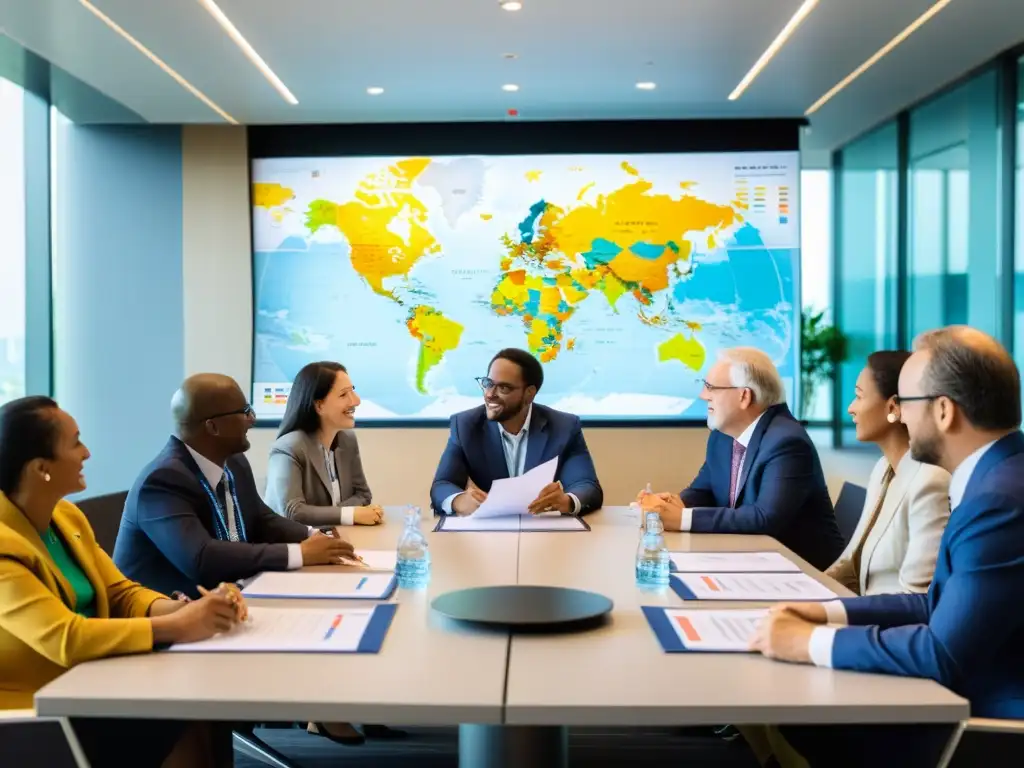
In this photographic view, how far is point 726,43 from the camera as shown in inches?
195

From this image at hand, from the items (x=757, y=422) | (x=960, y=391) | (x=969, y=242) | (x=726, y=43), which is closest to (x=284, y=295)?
(x=726, y=43)

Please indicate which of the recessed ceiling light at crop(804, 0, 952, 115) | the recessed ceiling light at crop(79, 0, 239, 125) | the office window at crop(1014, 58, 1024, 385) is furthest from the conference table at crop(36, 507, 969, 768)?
the office window at crop(1014, 58, 1024, 385)

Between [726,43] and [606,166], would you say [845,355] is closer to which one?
[606,166]

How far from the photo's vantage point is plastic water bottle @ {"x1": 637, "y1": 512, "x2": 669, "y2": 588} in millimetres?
2525

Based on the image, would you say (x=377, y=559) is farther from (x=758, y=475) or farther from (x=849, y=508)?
(x=849, y=508)

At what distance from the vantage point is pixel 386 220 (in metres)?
6.46

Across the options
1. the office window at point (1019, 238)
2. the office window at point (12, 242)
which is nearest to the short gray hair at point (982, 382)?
the office window at point (1019, 238)

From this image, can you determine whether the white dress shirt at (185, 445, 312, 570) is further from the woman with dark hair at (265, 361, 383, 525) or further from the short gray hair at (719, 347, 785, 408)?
the short gray hair at (719, 347, 785, 408)

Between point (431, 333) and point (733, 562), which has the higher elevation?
point (431, 333)

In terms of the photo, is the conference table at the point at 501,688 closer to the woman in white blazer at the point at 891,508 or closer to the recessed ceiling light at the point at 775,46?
the woman in white blazer at the point at 891,508

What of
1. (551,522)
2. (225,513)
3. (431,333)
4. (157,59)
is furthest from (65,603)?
(431,333)

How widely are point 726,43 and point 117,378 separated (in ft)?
14.3

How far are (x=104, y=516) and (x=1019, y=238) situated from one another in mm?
4700

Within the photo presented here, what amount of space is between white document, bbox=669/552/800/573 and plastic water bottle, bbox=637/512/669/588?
21 centimetres
